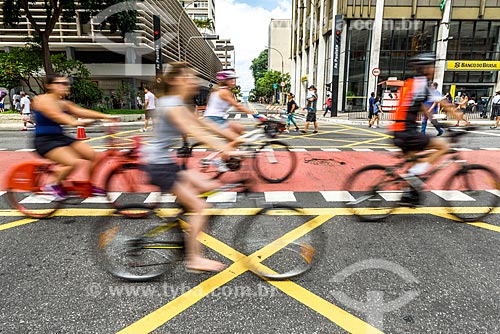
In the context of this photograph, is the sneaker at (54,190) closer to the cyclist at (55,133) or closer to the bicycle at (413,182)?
the cyclist at (55,133)

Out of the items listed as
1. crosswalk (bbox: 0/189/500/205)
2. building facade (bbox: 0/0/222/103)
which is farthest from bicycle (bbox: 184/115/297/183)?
building facade (bbox: 0/0/222/103)

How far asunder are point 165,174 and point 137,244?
741 mm

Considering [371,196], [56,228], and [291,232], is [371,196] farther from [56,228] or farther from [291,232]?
[56,228]

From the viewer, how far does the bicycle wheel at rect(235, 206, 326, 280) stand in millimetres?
3162

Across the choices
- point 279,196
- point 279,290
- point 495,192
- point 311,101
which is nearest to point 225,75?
point 279,196

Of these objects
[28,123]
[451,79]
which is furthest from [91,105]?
[451,79]

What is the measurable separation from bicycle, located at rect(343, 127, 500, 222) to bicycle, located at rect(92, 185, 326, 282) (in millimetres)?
1251

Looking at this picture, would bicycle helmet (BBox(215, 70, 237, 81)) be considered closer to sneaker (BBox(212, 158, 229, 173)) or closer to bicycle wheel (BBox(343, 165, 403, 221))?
sneaker (BBox(212, 158, 229, 173))

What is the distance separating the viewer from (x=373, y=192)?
4309 mm

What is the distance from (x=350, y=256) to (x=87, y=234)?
125 inches

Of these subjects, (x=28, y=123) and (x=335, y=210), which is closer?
(x=335, y=210)

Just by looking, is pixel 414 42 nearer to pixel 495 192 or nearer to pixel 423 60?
pixel 423 60

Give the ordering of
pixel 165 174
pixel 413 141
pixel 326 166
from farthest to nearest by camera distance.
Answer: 1. pixel 326 166
2. pixel 413 141
3. pixel 165 174

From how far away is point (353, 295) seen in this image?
2898 millimetres
